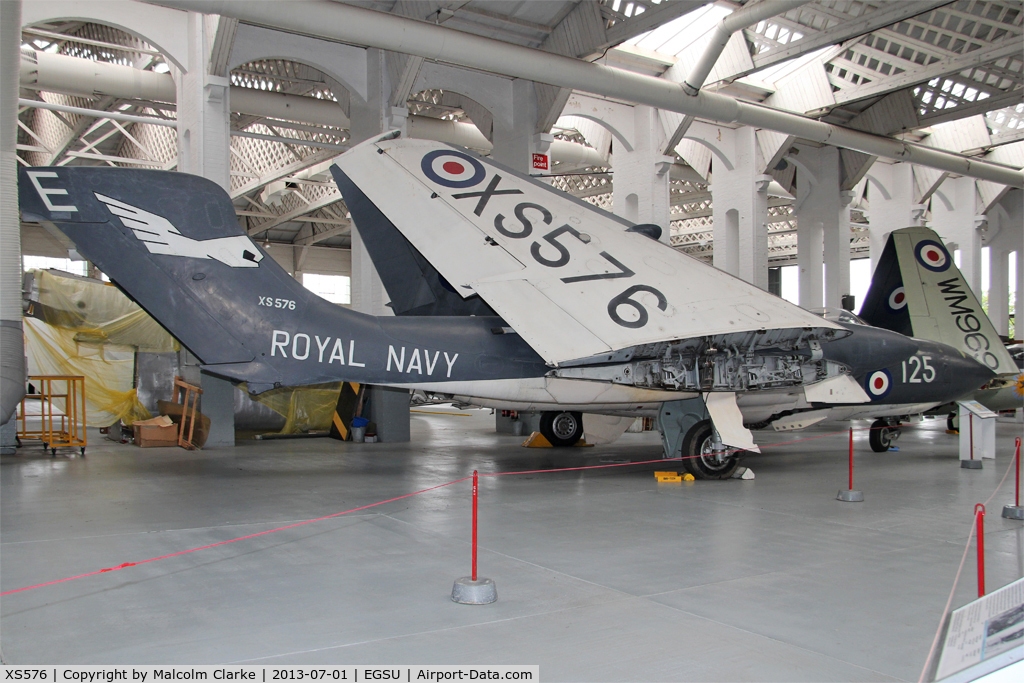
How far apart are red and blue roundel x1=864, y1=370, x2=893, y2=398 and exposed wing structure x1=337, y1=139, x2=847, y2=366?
235 cm

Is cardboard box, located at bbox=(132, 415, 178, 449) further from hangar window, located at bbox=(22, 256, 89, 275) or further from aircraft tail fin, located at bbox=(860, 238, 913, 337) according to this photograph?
hangar window, located at bbox=(22, 256, 89, 275)

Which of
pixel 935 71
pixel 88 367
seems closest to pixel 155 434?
pixel 88 367

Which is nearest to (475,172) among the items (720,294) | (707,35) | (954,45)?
(720,294)

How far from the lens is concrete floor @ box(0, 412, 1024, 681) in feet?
12.6

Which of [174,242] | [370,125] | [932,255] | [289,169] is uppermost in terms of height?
[289,169]

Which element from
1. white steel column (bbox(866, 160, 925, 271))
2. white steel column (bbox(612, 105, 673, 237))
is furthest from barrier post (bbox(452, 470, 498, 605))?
white steel column (bbox(866, 160, 925, 271))

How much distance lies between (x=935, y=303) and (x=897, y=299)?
26.1 inches

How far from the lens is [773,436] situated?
17266mm

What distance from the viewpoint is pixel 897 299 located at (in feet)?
45.3

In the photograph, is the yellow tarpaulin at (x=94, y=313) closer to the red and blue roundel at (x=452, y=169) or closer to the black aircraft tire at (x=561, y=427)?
the black aircraft tire at (x=561, y=427)

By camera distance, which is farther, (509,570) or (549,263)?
(549,263)

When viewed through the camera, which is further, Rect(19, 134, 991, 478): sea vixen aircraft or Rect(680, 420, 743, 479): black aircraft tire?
Rect(680, 420, 743, 479): black aircraft tire

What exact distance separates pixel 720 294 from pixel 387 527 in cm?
481

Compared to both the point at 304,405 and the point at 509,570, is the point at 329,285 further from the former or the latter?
the point at 509,570
